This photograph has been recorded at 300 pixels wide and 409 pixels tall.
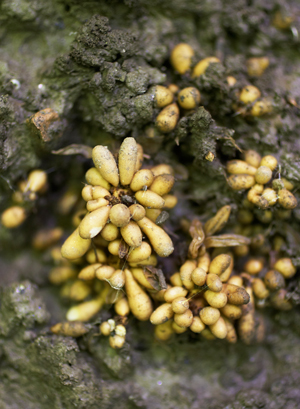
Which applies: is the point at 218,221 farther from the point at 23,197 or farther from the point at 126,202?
the point at 23,197

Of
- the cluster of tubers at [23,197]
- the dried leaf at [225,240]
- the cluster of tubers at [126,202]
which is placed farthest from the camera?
the cluster of tubers at [23,197]

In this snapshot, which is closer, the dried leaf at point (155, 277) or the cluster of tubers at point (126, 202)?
the cluster of tubers at point (126, 202)

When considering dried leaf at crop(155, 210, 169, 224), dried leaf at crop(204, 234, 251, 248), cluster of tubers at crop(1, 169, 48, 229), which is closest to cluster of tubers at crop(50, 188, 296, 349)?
dried leaf at crop(204, 234, 251, 248)

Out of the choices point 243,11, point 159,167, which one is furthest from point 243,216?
point 243,11

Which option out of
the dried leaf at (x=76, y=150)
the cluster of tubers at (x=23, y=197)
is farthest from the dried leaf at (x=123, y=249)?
the cluster of tubers at (x=23, y=197)

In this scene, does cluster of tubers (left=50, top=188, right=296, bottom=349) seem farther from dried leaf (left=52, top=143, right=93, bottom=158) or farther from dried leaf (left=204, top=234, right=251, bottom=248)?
dried leaf (left=52, top=143, right=93, bottom=158)

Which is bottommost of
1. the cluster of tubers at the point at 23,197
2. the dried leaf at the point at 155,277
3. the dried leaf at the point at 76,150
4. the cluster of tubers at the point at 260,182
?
the dried leaf at the point at 155,277

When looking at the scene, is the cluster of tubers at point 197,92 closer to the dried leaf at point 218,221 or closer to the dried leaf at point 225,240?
the dried leaf at point 218,221
